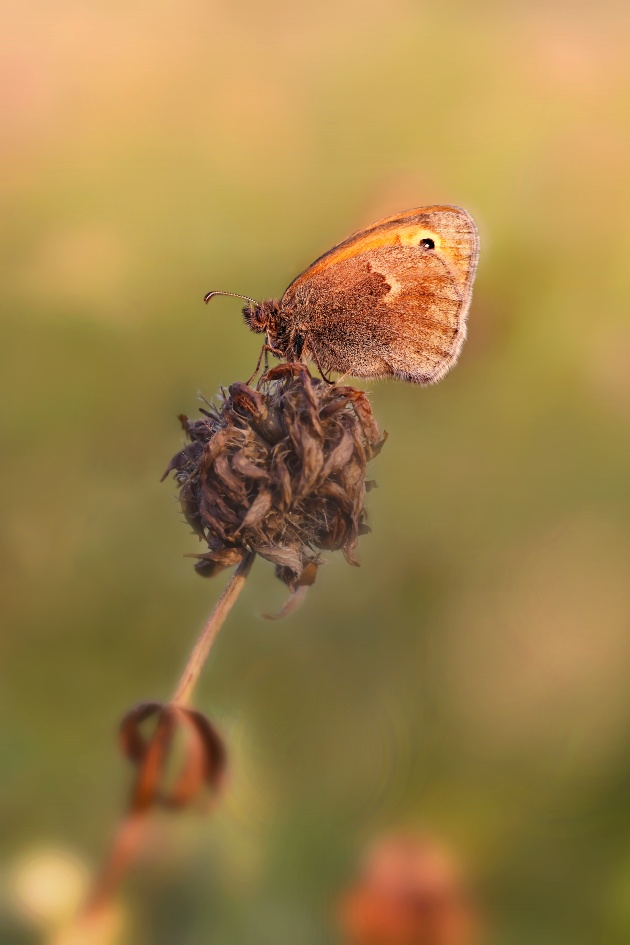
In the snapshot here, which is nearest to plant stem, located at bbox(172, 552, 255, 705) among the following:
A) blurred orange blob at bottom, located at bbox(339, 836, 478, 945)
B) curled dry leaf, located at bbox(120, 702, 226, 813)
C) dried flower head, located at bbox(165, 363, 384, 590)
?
curled dry leaf, located at bbox(120, 702, 226, 813)

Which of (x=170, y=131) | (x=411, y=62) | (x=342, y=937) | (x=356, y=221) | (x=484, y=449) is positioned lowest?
(x=342, y=937)

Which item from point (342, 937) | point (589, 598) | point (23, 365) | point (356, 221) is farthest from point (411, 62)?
point (342, 937)

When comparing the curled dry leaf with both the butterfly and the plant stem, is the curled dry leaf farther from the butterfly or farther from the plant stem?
the butterfly

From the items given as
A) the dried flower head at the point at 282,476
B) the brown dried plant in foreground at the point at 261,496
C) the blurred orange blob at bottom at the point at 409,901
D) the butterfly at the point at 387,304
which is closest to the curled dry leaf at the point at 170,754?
the brown dried plant in foreground at the point at 261,496

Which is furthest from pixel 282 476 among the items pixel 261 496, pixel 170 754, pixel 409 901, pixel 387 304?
pixel 409 901

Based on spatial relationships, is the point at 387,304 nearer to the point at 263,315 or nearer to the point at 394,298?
the point at 394,298

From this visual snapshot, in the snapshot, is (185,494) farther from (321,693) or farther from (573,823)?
(573,823)

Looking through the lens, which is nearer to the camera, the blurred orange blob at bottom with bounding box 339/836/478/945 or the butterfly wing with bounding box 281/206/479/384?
the blurred orange blob at bottom with bounding box 339/836/478/945
